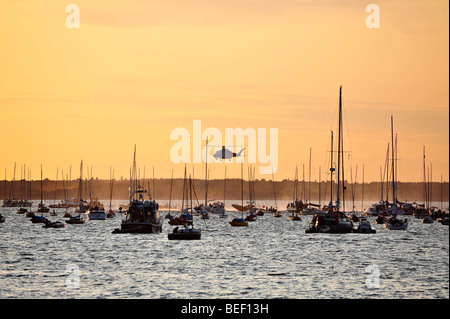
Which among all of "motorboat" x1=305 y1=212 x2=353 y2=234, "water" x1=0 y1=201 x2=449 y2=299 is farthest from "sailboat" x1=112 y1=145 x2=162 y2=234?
"motorboat" x1=305 y1=212 x2=353 y2=234

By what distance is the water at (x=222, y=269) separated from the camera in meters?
49.1

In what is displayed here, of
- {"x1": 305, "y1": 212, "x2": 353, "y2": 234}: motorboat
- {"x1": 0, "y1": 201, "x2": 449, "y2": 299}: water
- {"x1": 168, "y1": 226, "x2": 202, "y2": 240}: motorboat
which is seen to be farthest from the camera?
{"x1": 305, "y1": 212, "x2": 353, "y2": 234}: motorboat

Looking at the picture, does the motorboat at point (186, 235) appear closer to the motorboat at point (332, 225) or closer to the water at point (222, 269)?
the water at point (222, 269)

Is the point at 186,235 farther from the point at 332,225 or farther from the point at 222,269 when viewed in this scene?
the point at 222,269

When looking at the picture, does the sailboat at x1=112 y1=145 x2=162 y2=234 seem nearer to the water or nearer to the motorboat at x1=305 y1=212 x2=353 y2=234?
the water

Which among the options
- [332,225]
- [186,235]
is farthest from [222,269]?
[332,225]

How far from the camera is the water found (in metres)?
49.1

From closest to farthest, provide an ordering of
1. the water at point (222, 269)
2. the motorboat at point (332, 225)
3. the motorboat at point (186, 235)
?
the water at point (222, 269)
the motorboat at point (186, 235)
the motorboat at point (332, 225)

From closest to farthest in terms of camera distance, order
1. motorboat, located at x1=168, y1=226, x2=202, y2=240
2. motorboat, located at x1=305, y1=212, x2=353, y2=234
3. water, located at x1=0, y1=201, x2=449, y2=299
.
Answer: water, located at x1=0, y1=201, x2=449, y2=299 < motorboat, located at x1=168, y1=226, x2=202, y2=240 < motorboat, located at x1=305, y1=212, x2=353, y2=234

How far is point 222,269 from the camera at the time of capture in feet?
214

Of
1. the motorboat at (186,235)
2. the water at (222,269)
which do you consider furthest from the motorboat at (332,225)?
the motorboat at (186,235)
